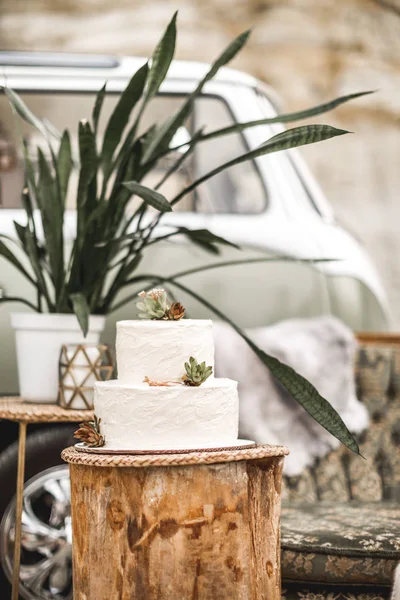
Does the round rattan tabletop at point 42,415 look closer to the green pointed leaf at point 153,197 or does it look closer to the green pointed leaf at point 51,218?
the green pointed leaf at point 51,218

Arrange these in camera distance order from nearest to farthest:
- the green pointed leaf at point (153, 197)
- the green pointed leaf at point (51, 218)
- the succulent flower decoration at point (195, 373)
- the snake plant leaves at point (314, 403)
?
1. the succulent flower decoration at point (195, 373)
2. the snake plant leaves at point (314, 403)
3. the green pointed leaf at point (153, 197)
4. the green pointed leaf at point (51, 218)

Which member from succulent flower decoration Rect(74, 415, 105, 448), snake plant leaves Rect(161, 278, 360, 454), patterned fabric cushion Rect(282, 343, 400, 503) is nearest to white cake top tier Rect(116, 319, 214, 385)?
succulent flower decoration Rect(74, 415, 105, 448)

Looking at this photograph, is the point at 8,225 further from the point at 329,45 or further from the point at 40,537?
the point at 329,45

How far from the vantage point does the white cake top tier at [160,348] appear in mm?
1932

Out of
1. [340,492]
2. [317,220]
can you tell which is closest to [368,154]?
[317,220]

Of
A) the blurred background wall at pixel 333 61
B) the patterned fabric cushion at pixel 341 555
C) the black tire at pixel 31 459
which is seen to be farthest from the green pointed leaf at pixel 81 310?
the blurred background wall at pixel 333 61

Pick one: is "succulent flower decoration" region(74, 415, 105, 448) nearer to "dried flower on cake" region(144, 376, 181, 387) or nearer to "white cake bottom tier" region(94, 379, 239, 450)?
A: "white cake bottom tier" region(94, 379, 239, 450)

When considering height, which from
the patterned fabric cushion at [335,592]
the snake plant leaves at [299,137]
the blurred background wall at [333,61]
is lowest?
the patterned fabric cushion at [335,592]

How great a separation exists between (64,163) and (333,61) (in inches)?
254

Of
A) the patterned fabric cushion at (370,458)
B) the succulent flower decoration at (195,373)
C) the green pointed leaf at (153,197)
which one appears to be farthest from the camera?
the patterned fabric cushion at (370,458)

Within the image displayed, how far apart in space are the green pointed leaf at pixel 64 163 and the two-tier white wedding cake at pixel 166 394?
75 cm

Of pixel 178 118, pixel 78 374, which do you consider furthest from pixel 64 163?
pixel 78 374

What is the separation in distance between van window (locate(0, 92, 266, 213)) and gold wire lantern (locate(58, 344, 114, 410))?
100cm

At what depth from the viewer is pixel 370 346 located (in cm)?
313
